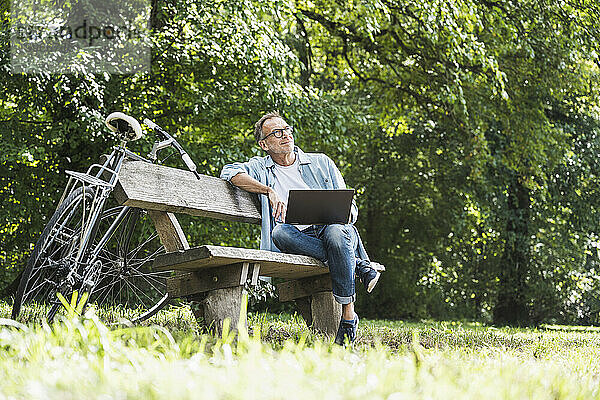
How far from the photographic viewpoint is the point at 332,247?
3764 millimetres

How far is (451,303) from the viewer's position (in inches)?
629

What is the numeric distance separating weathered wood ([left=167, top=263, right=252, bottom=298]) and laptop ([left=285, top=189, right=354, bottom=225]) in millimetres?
595

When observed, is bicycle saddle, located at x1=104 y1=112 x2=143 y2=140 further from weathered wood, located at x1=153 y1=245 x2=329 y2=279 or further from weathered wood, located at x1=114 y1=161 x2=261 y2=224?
weathered wood, located at x1=153 y1=245 x2=329 y2=279

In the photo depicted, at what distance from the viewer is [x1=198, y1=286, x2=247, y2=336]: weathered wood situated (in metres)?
3.36

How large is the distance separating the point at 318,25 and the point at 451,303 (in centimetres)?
772

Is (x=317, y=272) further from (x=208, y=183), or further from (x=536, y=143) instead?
(x=536, y=143)

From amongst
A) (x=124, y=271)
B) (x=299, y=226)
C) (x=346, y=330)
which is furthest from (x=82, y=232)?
(x=346, y=330)

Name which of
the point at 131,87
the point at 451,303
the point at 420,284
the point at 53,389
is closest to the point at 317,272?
the point at 53,389

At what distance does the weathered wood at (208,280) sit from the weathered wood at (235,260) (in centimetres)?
4

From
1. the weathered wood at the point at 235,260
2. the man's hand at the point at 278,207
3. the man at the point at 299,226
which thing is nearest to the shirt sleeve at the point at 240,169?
the man at the point at 299,226

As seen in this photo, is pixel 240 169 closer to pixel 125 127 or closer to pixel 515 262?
pixel 125 127

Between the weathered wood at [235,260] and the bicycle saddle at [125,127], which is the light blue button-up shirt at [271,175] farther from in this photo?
the bicycle saddle at [125,127]

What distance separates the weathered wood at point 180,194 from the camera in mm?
3645

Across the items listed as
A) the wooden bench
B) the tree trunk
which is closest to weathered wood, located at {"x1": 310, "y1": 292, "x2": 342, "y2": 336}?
the wooden bench
